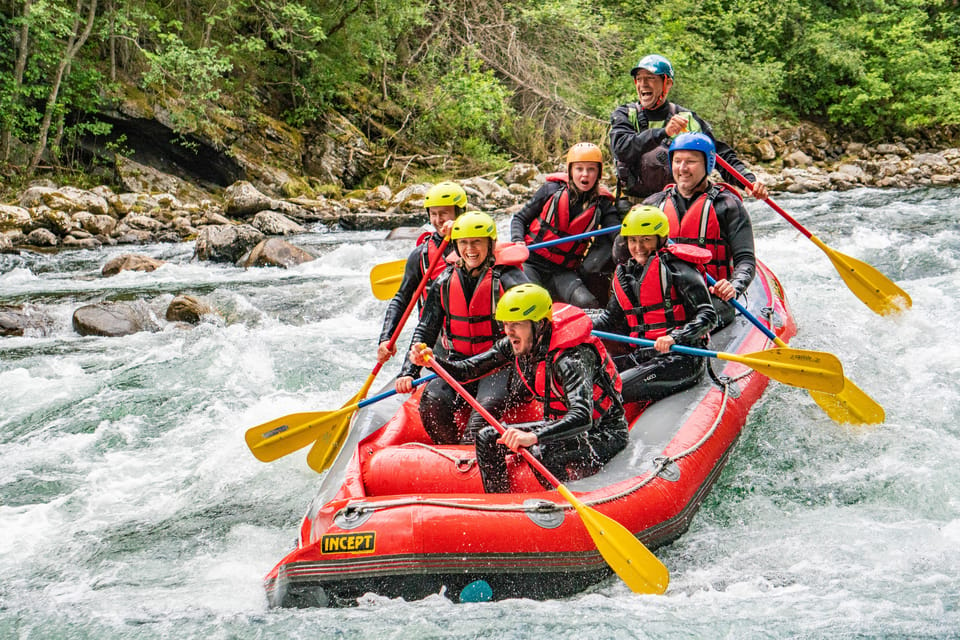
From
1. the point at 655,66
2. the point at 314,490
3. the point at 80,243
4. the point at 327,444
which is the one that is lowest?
the point at 80,243

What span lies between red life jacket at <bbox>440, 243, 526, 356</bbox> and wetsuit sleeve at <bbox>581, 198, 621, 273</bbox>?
4.09 ft

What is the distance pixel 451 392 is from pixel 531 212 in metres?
1.67

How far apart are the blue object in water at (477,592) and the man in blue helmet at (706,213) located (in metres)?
2.33

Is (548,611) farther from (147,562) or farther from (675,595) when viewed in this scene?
(147,562)

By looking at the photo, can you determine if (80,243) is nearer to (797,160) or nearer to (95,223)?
(95,223)

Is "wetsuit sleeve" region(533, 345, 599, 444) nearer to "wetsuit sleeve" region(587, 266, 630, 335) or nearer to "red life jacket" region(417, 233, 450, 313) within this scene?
"wetsuit sleeve" region(587, 266, 630, 335)

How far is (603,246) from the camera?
5.15 m

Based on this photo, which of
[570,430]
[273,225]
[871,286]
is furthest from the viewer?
[273,225]

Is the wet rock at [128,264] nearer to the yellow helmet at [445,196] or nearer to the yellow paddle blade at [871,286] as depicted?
the yellow helmet at [445,196]

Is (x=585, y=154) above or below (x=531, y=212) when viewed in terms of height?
above

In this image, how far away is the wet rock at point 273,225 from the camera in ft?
38.8

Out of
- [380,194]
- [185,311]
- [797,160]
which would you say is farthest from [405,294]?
[797,160]

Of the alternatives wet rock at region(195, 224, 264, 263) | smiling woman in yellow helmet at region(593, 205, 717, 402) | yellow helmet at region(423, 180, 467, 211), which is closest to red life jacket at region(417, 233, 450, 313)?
yellow helmet at region(423, 180, 467, 211)

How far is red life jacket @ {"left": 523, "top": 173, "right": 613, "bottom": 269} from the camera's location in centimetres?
504
